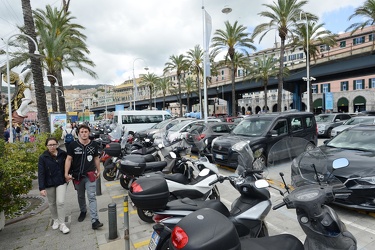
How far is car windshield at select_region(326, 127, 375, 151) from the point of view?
5.45 m

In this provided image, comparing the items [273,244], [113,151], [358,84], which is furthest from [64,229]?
[358,84]

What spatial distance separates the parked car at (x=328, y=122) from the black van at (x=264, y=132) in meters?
8.29

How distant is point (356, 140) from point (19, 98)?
17234 millimetres

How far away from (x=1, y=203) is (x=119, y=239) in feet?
6.60

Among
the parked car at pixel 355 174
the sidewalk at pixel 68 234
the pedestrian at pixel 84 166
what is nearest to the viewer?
the sidewalk at pixel 68 234

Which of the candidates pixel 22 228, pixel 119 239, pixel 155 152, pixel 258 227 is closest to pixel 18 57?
pixel 155 152

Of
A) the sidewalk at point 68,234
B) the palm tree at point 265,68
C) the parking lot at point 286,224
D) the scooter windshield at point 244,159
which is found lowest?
the parking lot at point 286,224

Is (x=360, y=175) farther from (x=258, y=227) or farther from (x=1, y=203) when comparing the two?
(x=1, y=203)

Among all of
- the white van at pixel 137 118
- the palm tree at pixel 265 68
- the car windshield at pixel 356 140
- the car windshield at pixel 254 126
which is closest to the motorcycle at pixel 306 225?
the car windshield at pixel 356 140

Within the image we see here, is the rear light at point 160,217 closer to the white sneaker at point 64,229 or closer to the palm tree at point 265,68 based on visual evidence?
the white sneaker at point 64,229

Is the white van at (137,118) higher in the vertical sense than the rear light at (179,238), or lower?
higher

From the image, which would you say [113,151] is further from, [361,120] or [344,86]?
[344,86]

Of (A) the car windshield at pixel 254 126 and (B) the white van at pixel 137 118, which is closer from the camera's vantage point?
(A) the car windshield at pixel 254 126

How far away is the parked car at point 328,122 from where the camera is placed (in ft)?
53.9
